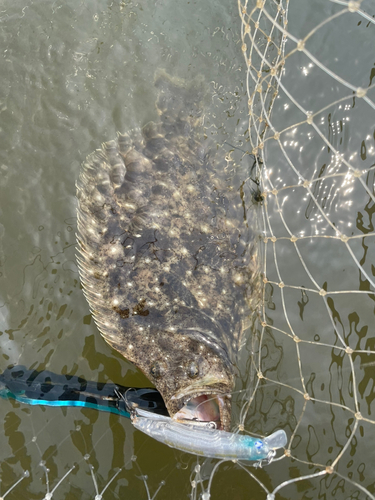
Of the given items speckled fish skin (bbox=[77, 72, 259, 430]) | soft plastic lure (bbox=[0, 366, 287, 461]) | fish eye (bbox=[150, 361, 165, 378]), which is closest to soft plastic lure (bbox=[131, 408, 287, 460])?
soft plastic lure (bbox=[0, 366, 287, 461])

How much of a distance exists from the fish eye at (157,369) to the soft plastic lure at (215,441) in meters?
0.49

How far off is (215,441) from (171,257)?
159 centimetres

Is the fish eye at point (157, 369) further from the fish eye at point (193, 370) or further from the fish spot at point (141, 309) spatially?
the fish spot at point (141, 309)

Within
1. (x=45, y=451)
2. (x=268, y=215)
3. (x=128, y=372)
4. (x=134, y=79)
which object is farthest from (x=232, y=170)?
(x=45, y=451)

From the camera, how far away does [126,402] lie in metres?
3.70

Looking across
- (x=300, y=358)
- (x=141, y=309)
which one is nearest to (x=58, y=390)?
(x=141, y=309)

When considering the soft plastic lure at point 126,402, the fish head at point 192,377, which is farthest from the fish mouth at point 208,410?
the soft plastic lure at point 126,402

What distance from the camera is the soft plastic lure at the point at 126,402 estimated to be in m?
2.82

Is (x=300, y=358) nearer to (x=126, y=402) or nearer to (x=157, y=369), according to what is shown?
(x=157, y=369)

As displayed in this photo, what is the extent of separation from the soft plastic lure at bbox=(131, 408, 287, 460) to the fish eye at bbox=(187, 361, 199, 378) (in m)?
0.43

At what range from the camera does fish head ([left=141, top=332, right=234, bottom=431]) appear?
10.8 feet

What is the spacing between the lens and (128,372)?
4.11 meters

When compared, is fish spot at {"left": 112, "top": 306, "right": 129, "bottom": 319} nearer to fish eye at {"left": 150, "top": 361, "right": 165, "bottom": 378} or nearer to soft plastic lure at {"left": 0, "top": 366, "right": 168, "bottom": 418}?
fish eye at {"left": 150, "top": 361, "right": 165, "bottom": 378}

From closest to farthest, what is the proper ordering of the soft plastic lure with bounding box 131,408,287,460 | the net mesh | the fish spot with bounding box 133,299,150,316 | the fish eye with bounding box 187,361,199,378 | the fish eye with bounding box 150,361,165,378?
the soft plastic lure with bounding box 131,408,287,460 → the fish eye with bounding box 187,361,199,378 → the fish eye with bounding box 150,361,165,378 → the fish spot with bounding box 133,299,150,316 → the net mesh
